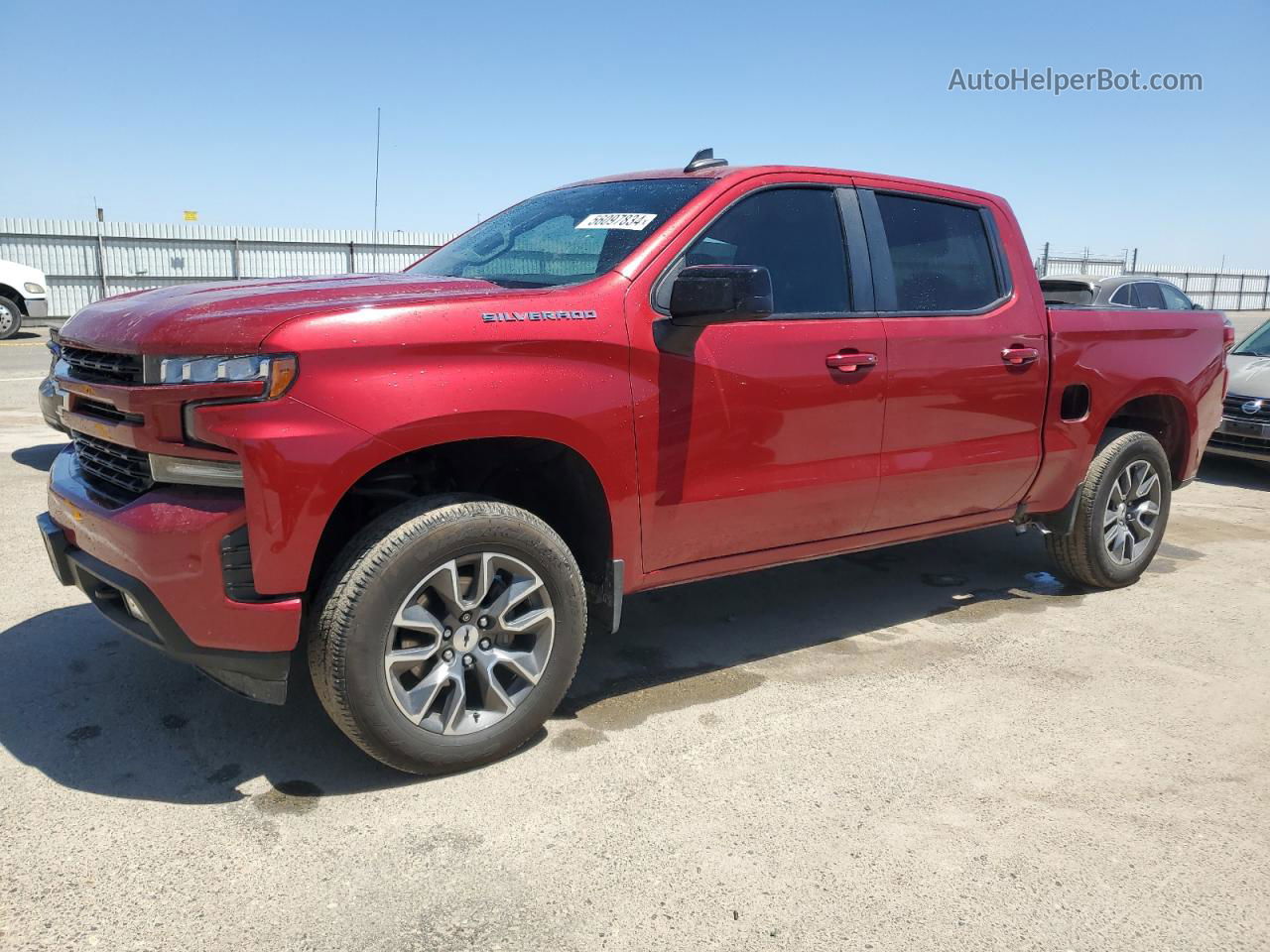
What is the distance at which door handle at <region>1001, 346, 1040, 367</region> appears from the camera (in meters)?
4.42

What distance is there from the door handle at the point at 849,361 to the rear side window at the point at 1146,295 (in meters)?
10.6

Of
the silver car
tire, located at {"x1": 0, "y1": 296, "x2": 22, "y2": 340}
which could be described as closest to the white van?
tire, located at {"x1": 0, "y1": 296, "x2": 22, "y2": 340}

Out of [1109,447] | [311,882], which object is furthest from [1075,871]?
[1109,447]

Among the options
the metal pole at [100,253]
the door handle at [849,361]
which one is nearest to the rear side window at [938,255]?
the door handle at [849,361]

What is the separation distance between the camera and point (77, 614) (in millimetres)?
4336

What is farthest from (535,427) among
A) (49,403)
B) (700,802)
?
(49,403)

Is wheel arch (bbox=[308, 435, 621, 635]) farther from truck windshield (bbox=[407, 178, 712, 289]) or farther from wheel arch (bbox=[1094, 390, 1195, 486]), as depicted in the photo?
wheel arch (bbox=[1094, 390, 1195, 486])

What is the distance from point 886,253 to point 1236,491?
5.88 metres

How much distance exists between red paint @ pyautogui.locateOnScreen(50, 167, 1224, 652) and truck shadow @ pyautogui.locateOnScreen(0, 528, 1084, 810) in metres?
0.52

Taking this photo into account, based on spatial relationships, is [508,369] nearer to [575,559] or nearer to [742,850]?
[575,559]

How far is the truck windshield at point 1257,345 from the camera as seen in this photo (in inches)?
372

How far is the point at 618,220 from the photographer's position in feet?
12.3

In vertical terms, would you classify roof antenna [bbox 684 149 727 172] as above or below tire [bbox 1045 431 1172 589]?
above

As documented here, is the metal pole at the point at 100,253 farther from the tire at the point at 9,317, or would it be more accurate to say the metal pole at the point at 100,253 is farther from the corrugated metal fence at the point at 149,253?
the tire at the point at 9,317
